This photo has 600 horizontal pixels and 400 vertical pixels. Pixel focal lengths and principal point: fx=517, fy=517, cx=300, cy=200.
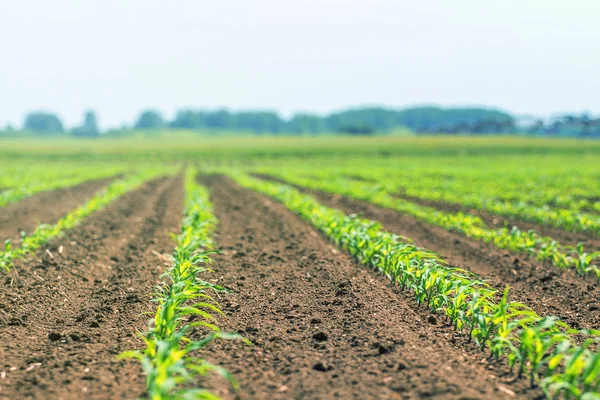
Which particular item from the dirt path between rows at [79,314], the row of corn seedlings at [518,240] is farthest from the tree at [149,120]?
the dirt path between rows at [79,314]

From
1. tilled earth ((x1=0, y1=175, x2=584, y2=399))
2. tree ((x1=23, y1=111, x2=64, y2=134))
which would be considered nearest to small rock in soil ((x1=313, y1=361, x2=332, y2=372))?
tilled earth ((x1=0, y1=175, x2=584, y2=399))

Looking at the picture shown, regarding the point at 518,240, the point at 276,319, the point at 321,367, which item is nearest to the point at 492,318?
the point at 321,367

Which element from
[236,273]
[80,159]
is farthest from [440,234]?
[80,159]

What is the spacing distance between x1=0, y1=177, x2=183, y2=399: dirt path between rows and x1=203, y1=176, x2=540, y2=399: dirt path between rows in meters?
0.86

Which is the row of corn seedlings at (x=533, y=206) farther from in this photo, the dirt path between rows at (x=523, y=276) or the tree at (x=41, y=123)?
the tree at (x=41, y=123)

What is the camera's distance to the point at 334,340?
4.56 metres

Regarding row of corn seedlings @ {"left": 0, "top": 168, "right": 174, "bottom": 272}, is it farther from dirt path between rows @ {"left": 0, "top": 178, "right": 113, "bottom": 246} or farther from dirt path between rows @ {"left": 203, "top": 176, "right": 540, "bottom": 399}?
dirt path between rows @ {"left": 203, "top": 176, "right": 540, "bottom": 399}

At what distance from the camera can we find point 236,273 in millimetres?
7082

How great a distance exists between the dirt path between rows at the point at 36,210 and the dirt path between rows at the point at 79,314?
1777mm

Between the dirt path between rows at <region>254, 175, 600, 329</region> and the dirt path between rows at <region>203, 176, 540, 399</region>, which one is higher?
the dirt path between rows at <region>203, 176, 540, 399</region>

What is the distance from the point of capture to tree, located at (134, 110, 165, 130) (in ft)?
628

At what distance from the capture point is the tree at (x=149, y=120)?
628 feet

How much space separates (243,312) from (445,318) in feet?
6.79

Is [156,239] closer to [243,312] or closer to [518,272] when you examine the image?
[243,312]
